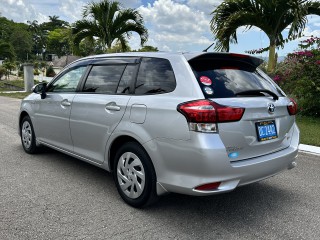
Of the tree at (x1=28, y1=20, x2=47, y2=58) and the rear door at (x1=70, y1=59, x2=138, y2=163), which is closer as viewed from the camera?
the rear door at (x1=70, y1=59, x2=138, y2=163)

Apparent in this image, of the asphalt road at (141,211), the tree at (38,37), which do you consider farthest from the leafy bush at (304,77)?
the tree at (38,37)

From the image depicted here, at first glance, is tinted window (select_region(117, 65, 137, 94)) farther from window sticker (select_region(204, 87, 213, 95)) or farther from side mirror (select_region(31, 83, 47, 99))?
side mirror (select_region(31, 83, 47, 99))

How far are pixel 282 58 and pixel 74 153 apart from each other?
9763 millimetres

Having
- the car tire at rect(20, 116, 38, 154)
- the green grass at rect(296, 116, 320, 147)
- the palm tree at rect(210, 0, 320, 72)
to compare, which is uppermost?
the palm tree at rect(210, 0, 320, 72)

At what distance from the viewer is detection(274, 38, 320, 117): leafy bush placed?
377 inches

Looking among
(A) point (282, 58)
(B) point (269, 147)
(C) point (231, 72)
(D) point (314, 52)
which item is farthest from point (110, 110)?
(A) point (282, 58)

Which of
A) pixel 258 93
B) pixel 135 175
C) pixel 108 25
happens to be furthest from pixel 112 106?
pixel 108 25

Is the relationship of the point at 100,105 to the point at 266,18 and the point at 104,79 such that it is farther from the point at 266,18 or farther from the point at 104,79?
the point at 266,18

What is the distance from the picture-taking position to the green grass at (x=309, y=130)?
23.2 ft

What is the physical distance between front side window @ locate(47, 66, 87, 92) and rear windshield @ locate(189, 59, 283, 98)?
1899 mm

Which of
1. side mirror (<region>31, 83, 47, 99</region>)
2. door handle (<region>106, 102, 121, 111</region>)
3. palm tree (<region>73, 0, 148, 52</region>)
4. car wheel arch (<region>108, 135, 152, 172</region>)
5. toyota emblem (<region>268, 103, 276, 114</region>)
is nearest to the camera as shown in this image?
toyota emblem (<region>268, 103, 276, 114</region>)

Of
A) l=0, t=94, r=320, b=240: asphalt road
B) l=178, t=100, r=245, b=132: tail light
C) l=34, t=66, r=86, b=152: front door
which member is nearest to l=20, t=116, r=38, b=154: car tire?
l=34, t=66, r=86, b=152: front door

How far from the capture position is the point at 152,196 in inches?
138

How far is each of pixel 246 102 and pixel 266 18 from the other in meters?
8.89
